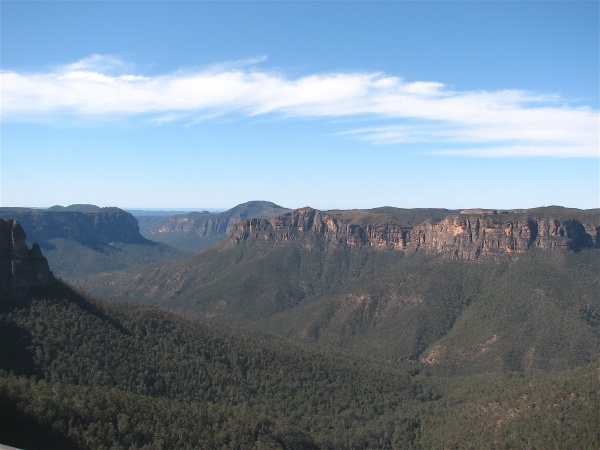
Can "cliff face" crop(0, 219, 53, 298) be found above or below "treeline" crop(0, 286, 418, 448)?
above

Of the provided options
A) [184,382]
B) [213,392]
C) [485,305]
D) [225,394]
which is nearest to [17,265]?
[184,382]

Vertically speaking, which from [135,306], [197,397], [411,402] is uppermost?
[135,306]

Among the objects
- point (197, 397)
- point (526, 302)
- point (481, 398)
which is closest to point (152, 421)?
point (197, 397)

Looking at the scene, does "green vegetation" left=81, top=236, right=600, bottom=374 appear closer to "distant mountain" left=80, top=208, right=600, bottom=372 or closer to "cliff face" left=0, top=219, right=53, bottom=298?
"distant mountain" left=80, top=208, right=600, bottom=372

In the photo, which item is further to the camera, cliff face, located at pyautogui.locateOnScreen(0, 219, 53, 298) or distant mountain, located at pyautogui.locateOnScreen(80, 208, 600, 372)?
distant mountain, located at pyautogui.locateOnScreen(80, 208, 600, 372)

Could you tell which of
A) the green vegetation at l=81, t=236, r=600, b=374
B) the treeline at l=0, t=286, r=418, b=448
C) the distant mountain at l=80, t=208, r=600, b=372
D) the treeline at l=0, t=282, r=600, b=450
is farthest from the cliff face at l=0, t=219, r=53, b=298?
the green vegetation at l=81, t=236, r=600, b=374

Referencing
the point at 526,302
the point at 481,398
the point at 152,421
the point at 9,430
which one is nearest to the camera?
the point at 9,430

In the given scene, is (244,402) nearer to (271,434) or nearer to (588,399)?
(271,434)
